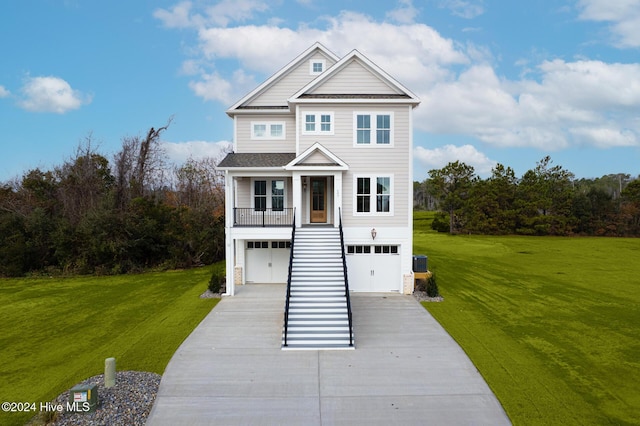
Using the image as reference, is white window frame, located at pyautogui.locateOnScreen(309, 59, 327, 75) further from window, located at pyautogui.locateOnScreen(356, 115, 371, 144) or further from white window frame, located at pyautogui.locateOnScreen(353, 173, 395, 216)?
white window frame, located at pyautogui.locateOnScreen(353, 173, 395, 216)

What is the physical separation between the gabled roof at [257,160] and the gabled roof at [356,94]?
276 cm

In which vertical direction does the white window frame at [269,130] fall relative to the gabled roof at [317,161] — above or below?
above

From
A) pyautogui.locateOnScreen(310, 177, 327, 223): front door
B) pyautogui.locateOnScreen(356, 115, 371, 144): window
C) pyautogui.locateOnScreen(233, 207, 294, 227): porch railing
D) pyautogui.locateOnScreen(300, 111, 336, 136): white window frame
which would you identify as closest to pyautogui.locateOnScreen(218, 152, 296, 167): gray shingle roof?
pyautogui.locateOnScreen(300, 111, 336, 136): white window frame

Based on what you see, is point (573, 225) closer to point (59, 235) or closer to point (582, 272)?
point (582, 272)

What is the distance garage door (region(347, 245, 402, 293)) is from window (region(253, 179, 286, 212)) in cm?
437

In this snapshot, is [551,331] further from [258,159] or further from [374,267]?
[258,159]

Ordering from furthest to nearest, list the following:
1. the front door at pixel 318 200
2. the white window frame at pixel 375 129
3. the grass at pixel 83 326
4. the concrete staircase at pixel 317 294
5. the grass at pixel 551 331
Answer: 1. the front door at pixel 318 200
2. the white window frame at pixel 375 129
3. the concrete staircase at pixel 317 294
4. the grass at pixel 83 326
5. the grass at pixel 551 331

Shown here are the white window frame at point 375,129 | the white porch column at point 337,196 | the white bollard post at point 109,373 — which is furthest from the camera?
the white window frame at point 375,129

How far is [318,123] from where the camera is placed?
17672mm

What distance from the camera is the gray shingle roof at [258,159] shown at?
17.6 meters

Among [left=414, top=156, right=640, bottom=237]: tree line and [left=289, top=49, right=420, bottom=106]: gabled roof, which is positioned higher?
[left=289, top=49, right=420, bottom=106]: gabled roof

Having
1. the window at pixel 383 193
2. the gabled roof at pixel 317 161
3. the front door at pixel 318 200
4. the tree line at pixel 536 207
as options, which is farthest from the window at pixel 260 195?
the tree line at pixel 536 207

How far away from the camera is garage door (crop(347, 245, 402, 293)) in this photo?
696 inches

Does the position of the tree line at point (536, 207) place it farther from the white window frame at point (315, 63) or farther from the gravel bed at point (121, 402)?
the gravel bed at point (121, 402)
